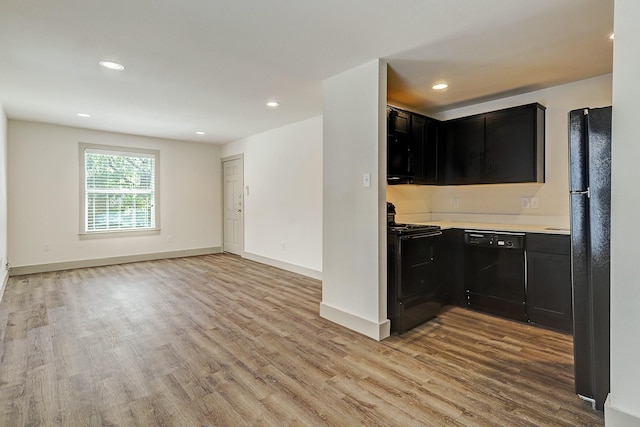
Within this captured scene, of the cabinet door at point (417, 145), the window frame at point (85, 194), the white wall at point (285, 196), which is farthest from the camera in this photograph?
the window frame at point (85, 194)

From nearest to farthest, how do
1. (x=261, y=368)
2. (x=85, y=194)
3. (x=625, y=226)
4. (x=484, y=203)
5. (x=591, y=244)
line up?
(x=625, y=226) → (x=591, y=244) → (x=261, y=368) → (x=484, y=203) → (x=85, y=194)

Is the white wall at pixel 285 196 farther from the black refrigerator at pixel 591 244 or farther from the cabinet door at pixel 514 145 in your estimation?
the black refrigerator at pixel 591 244

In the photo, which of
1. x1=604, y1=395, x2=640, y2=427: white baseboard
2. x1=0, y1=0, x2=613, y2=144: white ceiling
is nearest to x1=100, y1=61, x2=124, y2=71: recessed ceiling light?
x1=0, y1=0, x2=613, y2=144: white ceiling

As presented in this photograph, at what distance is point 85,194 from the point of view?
5.62 meters

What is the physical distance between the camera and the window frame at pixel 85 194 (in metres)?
5.59

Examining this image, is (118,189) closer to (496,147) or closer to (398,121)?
(398,121)

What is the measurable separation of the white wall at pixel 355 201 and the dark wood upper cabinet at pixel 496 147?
156 cm

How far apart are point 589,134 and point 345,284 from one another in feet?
6.87

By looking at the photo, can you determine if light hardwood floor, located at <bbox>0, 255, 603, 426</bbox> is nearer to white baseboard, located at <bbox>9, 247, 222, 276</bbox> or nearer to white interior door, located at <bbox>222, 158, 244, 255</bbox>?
white baseboard, located at <bbox>9, 247, 222, 276</bbox>

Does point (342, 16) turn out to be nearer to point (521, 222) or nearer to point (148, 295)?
point (521, 222)

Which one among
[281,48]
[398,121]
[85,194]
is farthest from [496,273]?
[85,194]

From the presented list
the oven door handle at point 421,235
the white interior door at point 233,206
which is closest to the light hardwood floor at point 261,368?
the oven door handle at point 421,235

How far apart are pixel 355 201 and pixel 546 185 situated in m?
2.14

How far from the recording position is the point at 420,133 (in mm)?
3730
